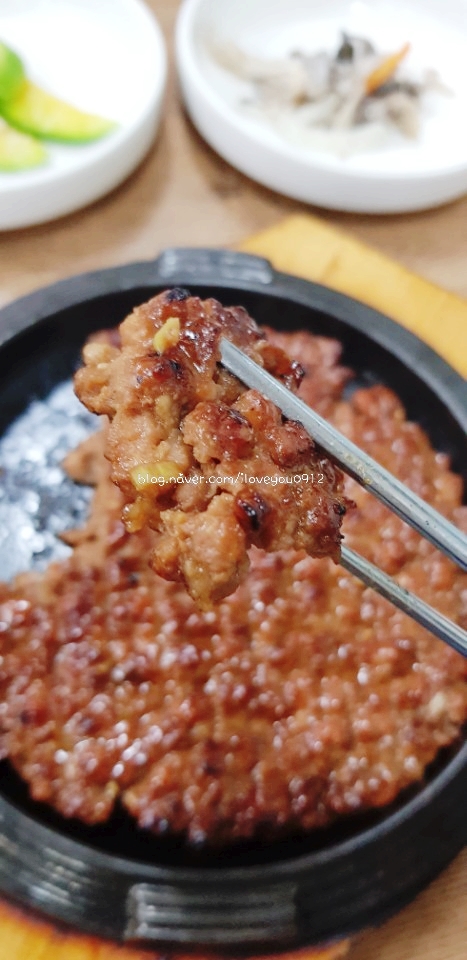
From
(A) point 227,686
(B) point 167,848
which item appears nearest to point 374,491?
(A) point 227,686

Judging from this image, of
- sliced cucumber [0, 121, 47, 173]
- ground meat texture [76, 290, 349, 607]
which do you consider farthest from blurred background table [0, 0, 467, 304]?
ground meat texture [76, 290, 349, 607]

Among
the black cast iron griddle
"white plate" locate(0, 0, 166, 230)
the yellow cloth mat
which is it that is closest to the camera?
the black cast iron griddle

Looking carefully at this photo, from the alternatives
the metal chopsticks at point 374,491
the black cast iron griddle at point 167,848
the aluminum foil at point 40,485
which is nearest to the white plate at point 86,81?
the black cast iron griddle at point 167,848

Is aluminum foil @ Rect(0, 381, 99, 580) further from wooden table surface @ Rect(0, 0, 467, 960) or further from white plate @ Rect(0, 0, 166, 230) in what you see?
white plate @ Rect(0, 0, 166, 230)

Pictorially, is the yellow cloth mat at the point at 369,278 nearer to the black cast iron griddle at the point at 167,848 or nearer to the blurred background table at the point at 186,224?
the black cast iron griddle at the point at 167,848

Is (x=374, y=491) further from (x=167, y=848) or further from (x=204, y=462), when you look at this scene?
(x=167, y=848)

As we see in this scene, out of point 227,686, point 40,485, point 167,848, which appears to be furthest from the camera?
point 40,485
